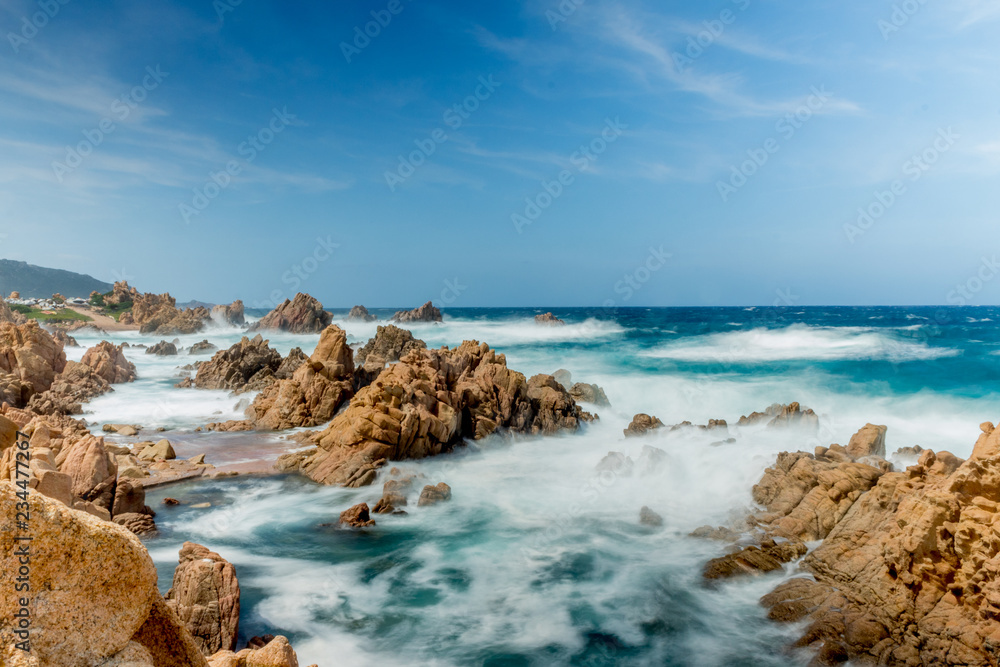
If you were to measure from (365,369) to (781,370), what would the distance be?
23.9m

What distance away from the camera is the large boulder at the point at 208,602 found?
6633mm

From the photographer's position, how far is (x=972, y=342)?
40531mm

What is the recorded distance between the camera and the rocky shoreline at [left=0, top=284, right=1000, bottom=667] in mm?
3357

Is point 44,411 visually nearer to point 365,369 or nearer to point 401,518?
point 365,369

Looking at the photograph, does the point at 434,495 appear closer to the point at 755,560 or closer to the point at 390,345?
the point at 755,560

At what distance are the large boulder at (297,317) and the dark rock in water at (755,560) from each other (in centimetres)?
5376

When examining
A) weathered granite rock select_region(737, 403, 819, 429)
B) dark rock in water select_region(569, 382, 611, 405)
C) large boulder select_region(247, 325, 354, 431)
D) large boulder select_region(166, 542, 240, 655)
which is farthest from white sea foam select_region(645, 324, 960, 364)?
large boulder select_region(166, 542, 240, 655)

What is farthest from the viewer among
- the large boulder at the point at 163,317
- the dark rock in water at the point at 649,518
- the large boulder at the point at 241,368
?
the large boulder at the point at 163,317

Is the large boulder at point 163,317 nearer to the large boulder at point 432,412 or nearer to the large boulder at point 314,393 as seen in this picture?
the large boulder at point 314,393

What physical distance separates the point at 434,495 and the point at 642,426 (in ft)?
30.1

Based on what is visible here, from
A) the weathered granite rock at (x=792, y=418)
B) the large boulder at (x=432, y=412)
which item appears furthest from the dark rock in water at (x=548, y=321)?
the weathered granite rock at (x=792, y=418)

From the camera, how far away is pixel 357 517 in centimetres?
1162

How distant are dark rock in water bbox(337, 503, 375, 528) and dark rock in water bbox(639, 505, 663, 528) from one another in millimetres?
5691

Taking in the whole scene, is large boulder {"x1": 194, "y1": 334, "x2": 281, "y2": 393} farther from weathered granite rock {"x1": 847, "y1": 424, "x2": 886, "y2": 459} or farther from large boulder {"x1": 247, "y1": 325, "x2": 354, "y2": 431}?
weathered granite rock {"x1": 847, "y1": 424, "x2": 886, "y2": 459}
